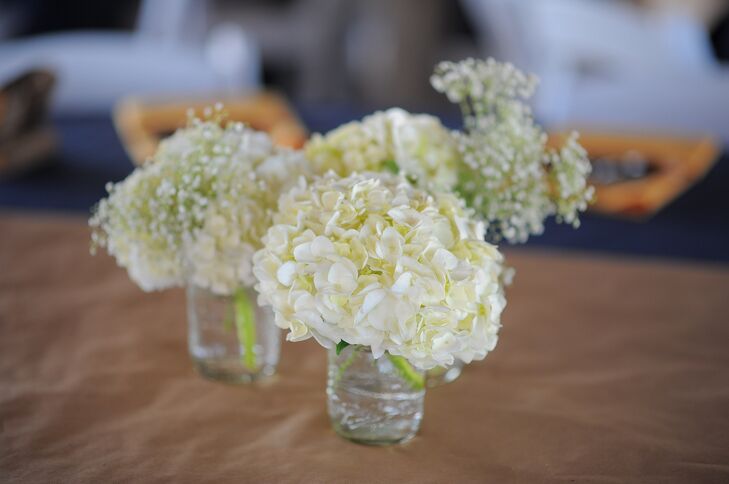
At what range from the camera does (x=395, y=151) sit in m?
0.81

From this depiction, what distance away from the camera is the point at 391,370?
0.74 metres

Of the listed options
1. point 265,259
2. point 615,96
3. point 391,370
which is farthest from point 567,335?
point 615,96

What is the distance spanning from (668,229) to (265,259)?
1.05m

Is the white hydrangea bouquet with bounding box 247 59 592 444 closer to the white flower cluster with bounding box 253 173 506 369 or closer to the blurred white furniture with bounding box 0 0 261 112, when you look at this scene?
the white flower cluster with bounding box 253 173 506 369

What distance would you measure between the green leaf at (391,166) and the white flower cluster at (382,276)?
0.37ft

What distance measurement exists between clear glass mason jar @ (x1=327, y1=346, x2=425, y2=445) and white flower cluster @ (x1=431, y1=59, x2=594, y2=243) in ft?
0.64

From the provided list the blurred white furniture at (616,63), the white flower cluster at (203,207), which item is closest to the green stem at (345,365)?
the white flower cluster at (203,207)

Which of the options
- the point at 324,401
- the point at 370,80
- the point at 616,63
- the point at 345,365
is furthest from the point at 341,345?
the point at 370,80

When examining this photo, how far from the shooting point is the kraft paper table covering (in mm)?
740

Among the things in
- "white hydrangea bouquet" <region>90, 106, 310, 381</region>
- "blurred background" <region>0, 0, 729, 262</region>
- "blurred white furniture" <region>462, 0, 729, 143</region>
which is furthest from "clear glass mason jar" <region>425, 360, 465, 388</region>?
"blurred white furniture" <region>462, 0, 729, 143</region>

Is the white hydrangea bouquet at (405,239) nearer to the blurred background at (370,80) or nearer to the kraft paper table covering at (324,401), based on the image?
the kraft paper table covering at (324,401)

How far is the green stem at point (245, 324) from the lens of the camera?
0.86 m

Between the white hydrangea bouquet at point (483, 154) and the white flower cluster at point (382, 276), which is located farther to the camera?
the white hydrangea bouquet at point (483, 154)

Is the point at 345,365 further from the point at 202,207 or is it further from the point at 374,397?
the point at 202,207
